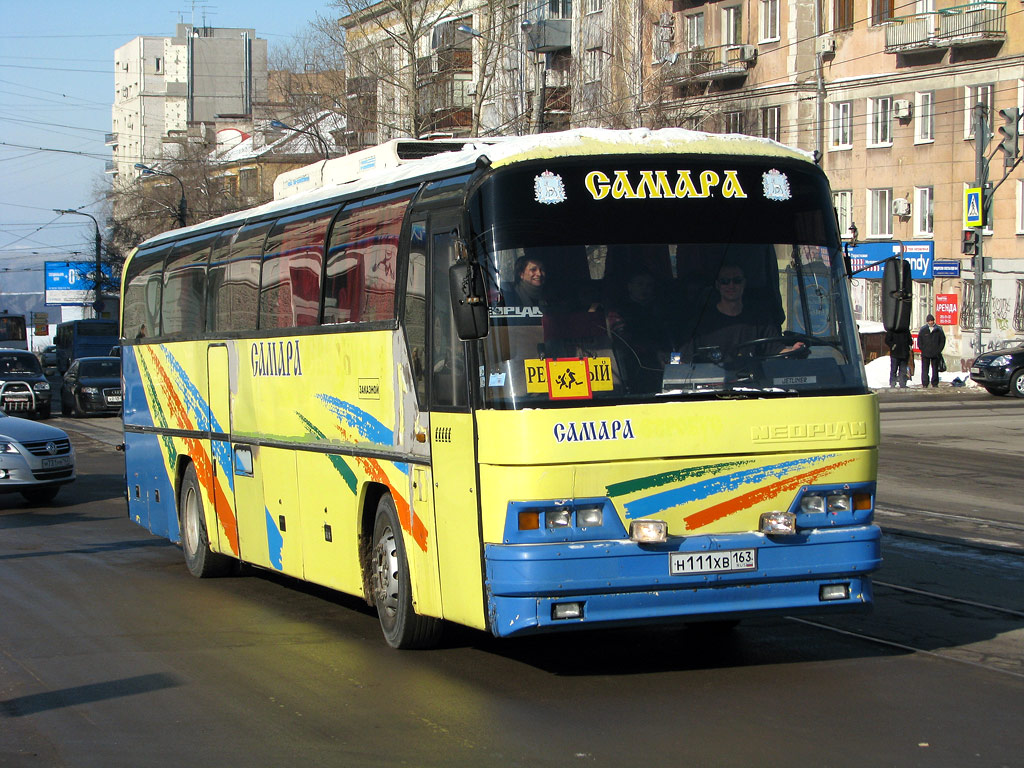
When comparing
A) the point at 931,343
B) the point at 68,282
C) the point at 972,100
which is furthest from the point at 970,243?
the point at 68,282

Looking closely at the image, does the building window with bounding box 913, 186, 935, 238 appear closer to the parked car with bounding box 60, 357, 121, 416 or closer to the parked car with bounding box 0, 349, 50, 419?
the parked car with bounding box 60, 357, 121, 416

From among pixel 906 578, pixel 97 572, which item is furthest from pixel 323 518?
pixel 906 578

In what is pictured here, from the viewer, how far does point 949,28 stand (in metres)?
47.2

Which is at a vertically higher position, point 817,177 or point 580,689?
point 817,177

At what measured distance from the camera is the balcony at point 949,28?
4612 cm

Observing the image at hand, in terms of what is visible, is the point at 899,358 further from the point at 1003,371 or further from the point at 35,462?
the point at 35,462

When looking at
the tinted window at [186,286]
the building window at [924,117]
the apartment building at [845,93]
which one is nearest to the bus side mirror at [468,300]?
the tinted window at [186,286]

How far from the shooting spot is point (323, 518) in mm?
9797

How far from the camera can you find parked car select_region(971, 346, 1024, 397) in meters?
33.8

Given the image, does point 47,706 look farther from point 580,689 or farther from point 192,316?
point 192,316

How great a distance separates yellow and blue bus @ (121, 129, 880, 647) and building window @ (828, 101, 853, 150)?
4538 centimetres

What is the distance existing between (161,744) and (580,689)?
2.19 metres

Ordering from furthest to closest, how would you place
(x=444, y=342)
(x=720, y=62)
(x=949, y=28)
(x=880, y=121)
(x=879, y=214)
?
(x=720, y=62), (x=879, y=214), (x=880, y=121), (x=949, y=28), (x=444, y=342)

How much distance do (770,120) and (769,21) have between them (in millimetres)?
3729
